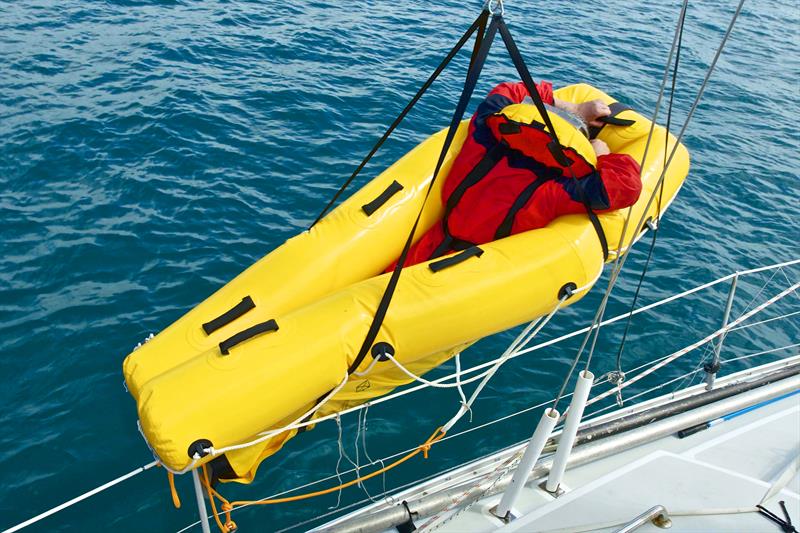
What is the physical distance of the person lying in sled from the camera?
4.48 m

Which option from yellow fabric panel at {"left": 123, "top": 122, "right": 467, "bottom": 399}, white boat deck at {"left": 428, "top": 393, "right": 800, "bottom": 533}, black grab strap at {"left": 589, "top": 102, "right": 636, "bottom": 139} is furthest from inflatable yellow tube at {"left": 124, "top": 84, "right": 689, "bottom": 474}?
white boat deck at {"left": 428, "top": 393, "right": 800, "bottom": 533}

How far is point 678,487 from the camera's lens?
3.88 meters

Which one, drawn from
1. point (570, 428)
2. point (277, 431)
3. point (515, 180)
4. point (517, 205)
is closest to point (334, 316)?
point (277, 431)

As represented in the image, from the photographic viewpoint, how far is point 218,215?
794cm

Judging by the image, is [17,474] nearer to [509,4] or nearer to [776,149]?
[776,149]

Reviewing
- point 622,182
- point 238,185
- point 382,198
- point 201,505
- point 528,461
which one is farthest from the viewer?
point 238,185

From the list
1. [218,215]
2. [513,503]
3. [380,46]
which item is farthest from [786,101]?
[513,503]

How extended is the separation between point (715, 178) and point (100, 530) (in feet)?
30.0

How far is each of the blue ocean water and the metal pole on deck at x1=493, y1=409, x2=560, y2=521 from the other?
5.33 ft

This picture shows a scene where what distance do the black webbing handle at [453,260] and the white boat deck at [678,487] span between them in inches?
53.7

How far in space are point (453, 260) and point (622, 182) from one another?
120 centimetres

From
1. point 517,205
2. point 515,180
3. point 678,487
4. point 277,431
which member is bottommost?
point 678,487

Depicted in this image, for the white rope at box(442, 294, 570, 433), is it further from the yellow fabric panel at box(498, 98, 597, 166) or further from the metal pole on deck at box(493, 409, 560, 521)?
the yellow fabric panel at box(498, 98, 597, 166)

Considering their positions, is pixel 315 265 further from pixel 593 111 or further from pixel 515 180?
pixel 593 111
